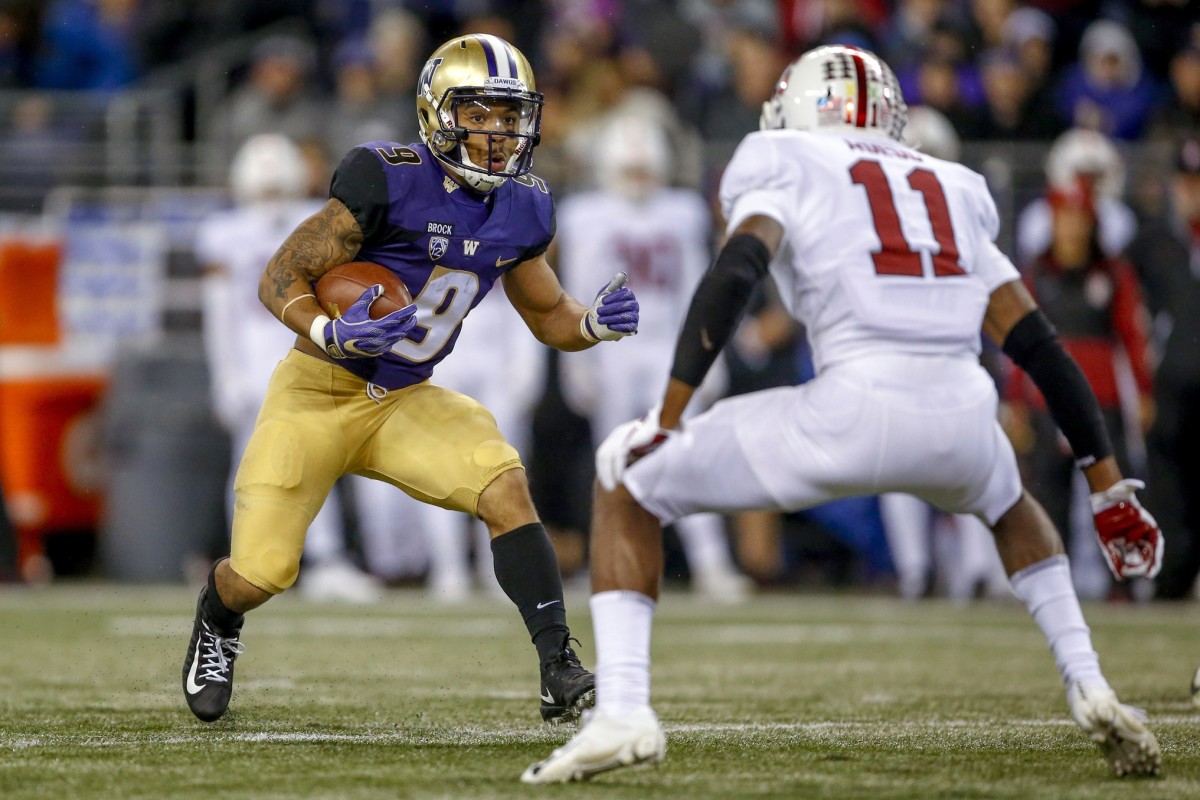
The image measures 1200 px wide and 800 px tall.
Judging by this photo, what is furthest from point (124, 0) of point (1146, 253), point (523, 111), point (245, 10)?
point (523, 111)

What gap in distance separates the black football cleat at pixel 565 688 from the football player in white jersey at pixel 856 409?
38 cm

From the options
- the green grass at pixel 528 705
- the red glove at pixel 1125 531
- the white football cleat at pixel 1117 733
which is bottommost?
Answer: the green grass at pixel 528 705

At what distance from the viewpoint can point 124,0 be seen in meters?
11.1

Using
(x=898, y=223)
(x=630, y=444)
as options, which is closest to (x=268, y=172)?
(x=898, y=223)

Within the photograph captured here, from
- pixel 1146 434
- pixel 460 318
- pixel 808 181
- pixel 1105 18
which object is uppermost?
pixel 1105 18

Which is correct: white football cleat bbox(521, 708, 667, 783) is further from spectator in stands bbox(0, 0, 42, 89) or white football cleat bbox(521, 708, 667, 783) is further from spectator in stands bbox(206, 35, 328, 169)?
spectator in stands bbox(0, 0, 42, 89)

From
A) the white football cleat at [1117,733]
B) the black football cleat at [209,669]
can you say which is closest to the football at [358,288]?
the black football cleat at [209,669]

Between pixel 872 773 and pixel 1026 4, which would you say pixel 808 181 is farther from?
pixel 1026 4

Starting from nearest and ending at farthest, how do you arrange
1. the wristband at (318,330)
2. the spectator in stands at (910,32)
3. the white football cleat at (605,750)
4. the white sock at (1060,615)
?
the white football cleat at (605,750), the white sock at (1060,615), the wristband at (318,330), the spectator in stands at (910,32)

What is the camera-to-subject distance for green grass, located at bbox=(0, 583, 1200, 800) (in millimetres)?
3326

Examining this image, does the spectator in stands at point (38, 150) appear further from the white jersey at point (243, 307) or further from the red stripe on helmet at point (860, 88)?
the red stripe on helmet at point (860, 88)

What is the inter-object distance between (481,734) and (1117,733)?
1408 mm

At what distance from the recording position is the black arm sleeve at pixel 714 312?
3354 mm

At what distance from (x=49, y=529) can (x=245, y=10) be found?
12.3 feet
